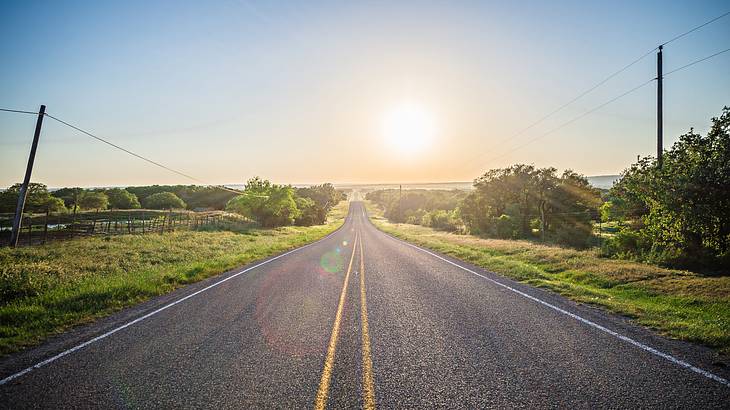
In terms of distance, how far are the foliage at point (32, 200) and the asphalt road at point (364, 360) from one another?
2265 inches

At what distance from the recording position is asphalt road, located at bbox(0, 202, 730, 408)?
4152mm

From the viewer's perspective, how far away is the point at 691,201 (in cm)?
1259

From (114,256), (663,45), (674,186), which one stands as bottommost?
(114,256)

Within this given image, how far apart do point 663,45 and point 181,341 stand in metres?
23.9

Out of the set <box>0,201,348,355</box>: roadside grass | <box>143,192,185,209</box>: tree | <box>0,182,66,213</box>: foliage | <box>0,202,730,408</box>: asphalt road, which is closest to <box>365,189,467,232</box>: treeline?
<box>0,201,348,355</box>: roadside grass

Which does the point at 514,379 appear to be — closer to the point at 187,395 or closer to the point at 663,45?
the point at 187,395

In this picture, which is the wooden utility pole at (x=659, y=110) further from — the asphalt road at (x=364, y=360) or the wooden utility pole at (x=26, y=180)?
the wooden utility pole at (x=26, y=180)

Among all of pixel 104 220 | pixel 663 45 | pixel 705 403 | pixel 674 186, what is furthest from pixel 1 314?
pixel 663 45

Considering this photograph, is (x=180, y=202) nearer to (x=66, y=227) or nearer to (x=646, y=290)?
(x=66, y=227)

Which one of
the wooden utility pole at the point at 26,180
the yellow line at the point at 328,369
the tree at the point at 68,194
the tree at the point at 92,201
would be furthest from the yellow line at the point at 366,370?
the tree at the point at 68,194

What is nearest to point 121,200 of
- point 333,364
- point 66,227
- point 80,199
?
point 80,199

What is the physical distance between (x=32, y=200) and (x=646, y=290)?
7196cm

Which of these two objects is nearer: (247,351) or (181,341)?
(247,351)

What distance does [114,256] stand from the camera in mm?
16375
